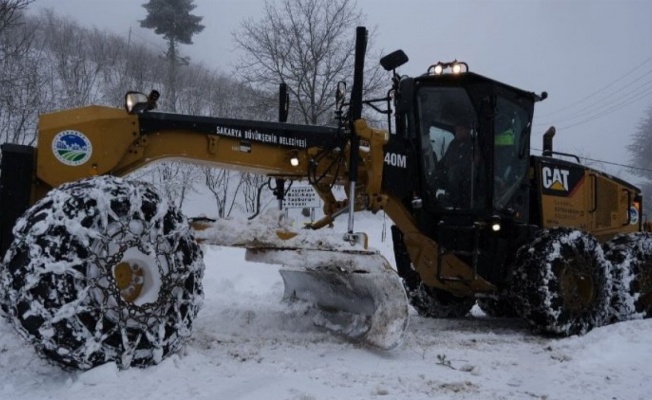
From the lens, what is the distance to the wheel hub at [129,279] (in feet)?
12.1

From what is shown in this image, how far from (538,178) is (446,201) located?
1314mm

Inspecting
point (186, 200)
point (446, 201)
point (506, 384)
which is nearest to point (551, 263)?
point (446, 201)

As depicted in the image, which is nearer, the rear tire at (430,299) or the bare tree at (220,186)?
the rear tire at (430,299)

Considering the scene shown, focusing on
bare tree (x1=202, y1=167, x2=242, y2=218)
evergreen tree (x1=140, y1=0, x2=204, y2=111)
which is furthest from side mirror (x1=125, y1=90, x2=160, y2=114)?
evergreen tree (x1=140, y1=0, x2=204, y2=111)

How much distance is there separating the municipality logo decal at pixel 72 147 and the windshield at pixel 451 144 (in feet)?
10.6

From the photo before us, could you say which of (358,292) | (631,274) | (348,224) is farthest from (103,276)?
(631,274)

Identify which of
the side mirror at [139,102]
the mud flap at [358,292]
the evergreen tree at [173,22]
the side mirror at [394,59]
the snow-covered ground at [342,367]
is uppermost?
the evergreen tree at [173,22]

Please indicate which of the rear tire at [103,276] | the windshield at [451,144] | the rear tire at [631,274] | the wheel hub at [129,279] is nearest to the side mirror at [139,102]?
the rear tire at [103,276]

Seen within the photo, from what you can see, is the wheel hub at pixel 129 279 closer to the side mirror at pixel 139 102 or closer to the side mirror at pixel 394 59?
the side mirror at pixel 139 102

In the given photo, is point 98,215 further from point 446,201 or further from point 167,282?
point 446,201

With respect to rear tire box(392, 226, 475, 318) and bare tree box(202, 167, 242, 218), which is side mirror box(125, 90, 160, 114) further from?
bare tree box(202, 167, 242, 218)

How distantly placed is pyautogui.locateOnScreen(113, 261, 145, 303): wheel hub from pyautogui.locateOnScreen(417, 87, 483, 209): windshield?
10.7ft

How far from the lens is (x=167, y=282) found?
147 inches

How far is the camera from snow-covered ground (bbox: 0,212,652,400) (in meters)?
3.29
